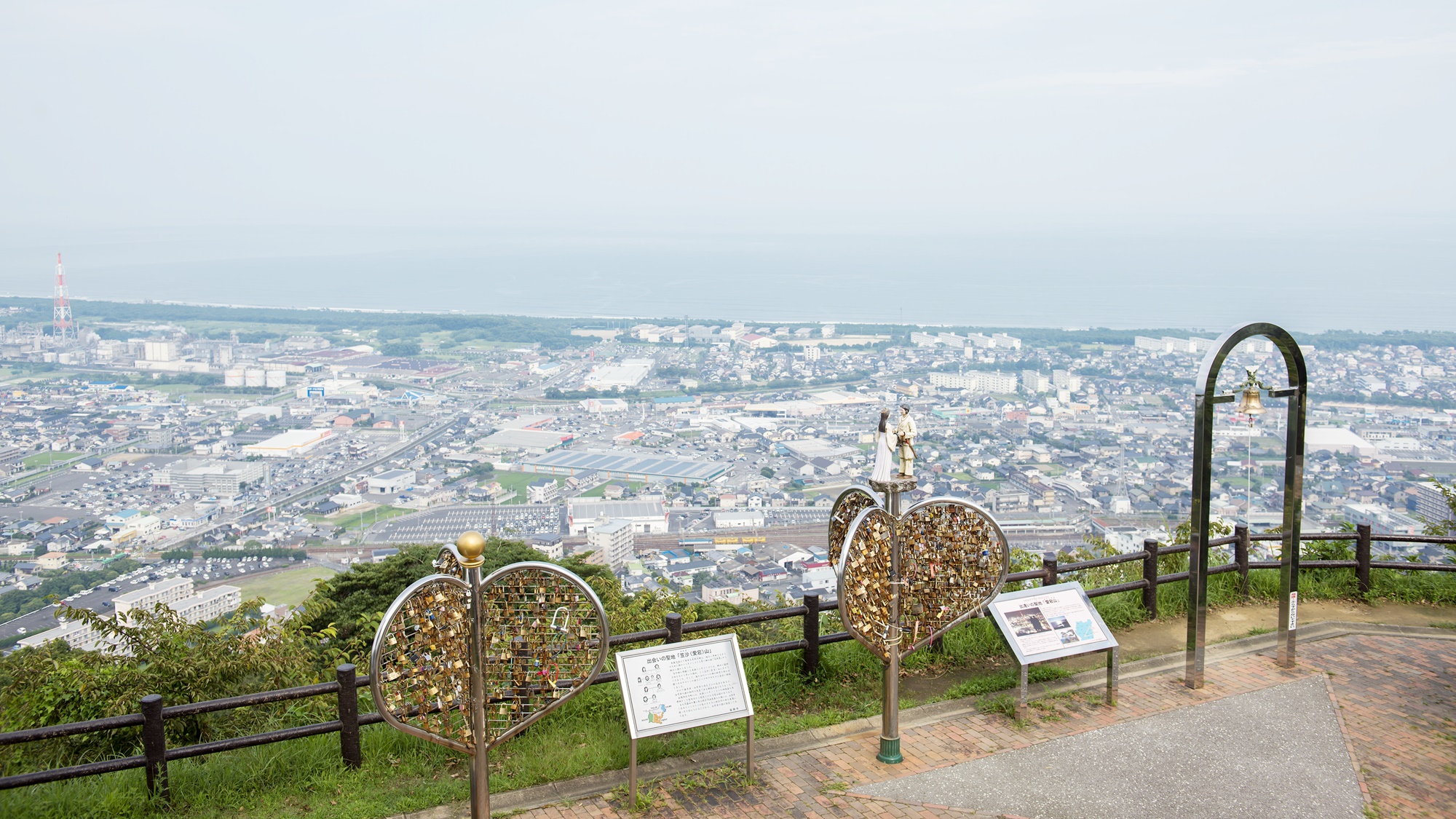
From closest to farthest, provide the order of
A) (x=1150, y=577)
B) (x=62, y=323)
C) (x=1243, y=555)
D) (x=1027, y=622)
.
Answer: (x=1027, y=622)
(x=1150, y=577)
(x=1243, y=555)
(x=62, y=323)

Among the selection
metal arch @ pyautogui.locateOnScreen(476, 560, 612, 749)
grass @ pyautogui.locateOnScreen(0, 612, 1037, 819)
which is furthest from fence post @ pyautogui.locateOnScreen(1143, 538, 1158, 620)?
metal arch @ pyautogui.locateOnScreen(476, 560, 612, 749)

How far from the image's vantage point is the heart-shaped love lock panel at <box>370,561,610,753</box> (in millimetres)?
4441

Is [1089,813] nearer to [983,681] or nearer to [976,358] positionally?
[983,681]

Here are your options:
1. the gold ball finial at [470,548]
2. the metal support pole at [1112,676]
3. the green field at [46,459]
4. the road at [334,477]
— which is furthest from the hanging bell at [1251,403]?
the green field at [46,459]

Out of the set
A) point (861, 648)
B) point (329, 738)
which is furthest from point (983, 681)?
point (329, 738)

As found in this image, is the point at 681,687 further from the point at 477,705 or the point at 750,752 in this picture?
the point at 477,705

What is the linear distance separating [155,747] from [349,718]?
0.98 metres

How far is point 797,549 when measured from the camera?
68.3 feet

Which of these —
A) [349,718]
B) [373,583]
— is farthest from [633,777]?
[373,583]

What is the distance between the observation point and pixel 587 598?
16.0 ft

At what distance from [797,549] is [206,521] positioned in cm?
1900

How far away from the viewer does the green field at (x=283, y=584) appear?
1958cm

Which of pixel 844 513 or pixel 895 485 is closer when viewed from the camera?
pixel 895 485

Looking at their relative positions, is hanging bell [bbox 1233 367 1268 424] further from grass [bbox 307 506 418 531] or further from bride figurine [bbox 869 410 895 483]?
grass [bbox 307 506 418 531]
